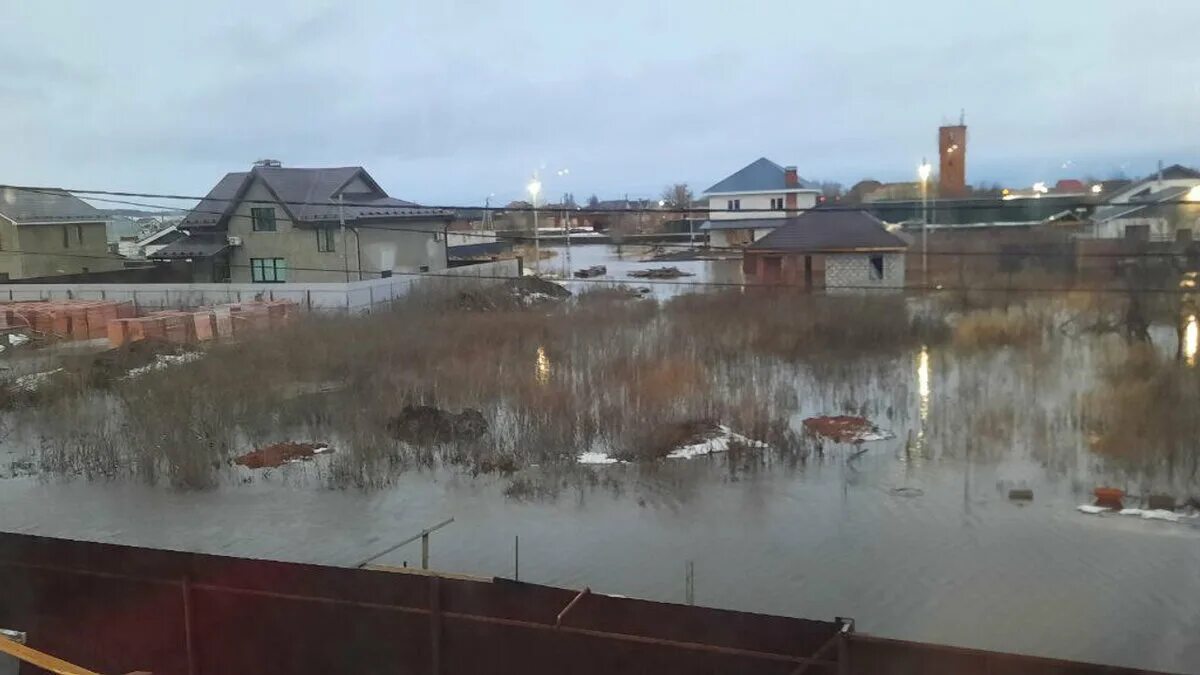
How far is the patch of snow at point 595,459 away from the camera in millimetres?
9773

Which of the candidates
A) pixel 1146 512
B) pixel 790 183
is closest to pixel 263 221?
pixel 1146 512

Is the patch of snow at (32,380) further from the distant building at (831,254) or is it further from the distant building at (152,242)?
the distant building at (152,242)

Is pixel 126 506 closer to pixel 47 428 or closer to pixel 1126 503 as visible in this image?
pixel 47 428

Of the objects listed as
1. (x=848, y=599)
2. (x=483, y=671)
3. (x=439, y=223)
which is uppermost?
(x=439, y=223)

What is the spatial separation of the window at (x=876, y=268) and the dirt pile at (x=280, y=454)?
17.1 m

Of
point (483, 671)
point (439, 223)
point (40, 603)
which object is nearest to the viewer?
point (483, 671)

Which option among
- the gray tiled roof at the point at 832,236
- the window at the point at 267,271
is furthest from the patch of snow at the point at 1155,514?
the window at the point at 267,271

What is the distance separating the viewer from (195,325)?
55.6 feet

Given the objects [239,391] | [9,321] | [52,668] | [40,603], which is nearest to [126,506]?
[239,391]

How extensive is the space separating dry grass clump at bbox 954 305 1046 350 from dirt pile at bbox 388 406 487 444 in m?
9.21

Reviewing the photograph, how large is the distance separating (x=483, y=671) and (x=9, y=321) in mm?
18606

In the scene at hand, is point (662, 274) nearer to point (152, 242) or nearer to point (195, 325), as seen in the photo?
point (195, 325)

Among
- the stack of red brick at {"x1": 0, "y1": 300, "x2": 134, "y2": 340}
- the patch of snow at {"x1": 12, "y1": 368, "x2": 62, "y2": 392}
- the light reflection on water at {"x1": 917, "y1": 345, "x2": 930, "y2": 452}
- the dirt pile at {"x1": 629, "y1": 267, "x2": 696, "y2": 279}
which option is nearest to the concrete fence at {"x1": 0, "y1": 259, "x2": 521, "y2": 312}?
the stack of red brick at {"x1": 0, "y1": 300, "x2": 134, "y2": 340}

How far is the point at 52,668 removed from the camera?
3645mm
